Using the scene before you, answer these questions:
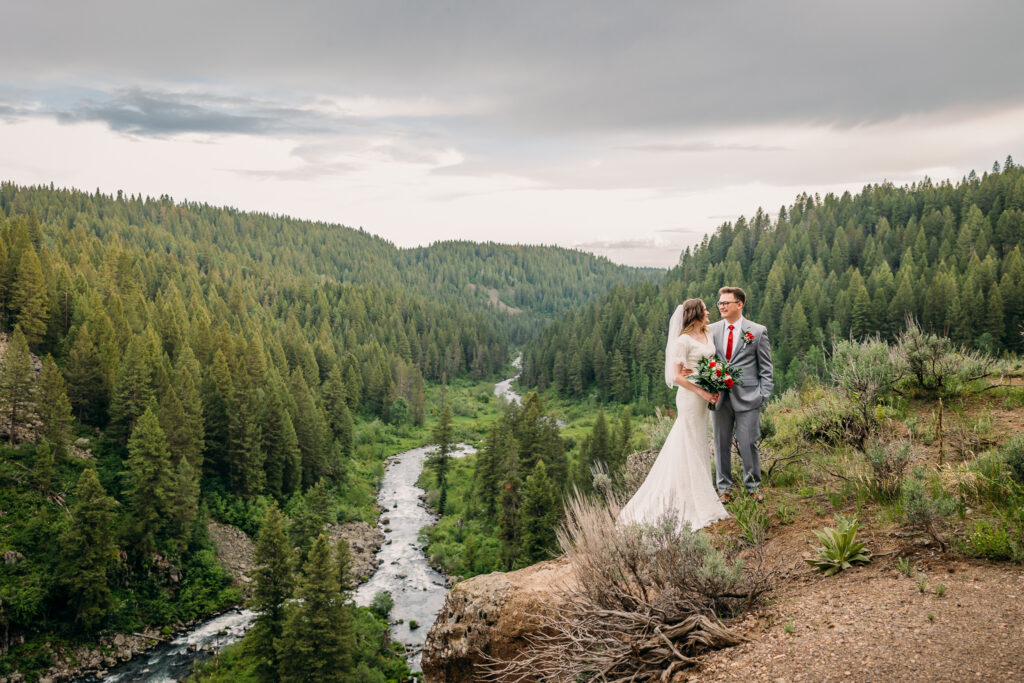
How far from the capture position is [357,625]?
3152cm

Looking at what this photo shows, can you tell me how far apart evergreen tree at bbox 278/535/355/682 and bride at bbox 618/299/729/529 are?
22.0 m

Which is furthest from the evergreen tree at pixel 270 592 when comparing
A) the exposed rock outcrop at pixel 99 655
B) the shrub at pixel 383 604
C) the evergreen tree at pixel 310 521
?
the evergreen tree at pixel 310 521

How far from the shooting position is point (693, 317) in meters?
8.38

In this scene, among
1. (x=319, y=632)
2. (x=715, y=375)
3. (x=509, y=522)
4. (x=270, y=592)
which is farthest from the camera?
(x=509, y=522)

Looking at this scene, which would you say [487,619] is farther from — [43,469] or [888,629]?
[43,469]

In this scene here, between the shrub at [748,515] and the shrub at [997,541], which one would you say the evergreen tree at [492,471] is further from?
the shrub at [997,541]

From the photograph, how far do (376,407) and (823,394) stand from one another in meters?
87.3

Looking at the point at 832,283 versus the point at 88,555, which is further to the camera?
the point at 832,283

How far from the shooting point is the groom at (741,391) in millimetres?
8047

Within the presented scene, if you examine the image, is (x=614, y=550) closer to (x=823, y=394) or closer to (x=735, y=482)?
(x=735, y=482)

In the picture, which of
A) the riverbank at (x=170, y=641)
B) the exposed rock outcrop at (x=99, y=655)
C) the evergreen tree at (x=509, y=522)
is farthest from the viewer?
the evergreen tree at (x=509, y=522)

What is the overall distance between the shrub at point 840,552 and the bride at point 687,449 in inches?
75.2

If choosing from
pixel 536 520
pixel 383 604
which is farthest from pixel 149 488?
pixel 536 520

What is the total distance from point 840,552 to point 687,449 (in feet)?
8.02
